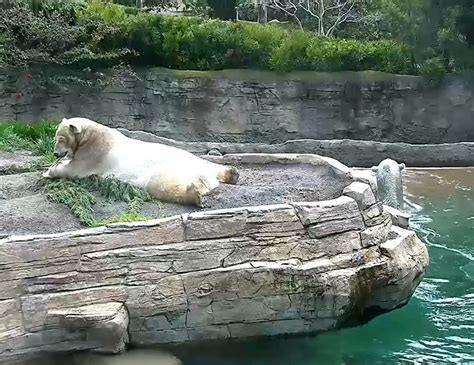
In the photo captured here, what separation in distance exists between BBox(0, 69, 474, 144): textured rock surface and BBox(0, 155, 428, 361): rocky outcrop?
871cm

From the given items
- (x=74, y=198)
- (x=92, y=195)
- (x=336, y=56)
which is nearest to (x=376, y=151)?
(x=336, y=56)

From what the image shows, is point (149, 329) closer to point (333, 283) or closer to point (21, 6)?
point (333, 283)

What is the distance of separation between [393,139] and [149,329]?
1017 centimetres

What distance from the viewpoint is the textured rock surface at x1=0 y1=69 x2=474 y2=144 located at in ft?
47.9

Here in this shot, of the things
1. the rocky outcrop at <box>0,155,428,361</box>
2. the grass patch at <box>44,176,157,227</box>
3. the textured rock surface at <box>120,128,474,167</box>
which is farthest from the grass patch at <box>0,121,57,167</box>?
the textured rock surface at <box>120,128,474,167</box>

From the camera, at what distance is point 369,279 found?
19.2 ft

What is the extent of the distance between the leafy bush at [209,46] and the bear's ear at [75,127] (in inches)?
304

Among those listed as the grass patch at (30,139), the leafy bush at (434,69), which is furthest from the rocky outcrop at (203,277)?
the leafy bush at (434,69)

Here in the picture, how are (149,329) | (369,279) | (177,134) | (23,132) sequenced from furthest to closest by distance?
(177,134), (23,132), (369,279), (149,329)

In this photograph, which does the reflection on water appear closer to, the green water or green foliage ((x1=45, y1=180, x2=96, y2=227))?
the green water

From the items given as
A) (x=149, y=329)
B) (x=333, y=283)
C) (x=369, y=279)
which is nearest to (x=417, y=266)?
(x=369, y=279)

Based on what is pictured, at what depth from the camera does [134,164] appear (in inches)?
256

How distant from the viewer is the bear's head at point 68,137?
6629 millimetres

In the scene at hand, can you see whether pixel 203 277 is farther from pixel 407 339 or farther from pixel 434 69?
pixel 434 69
